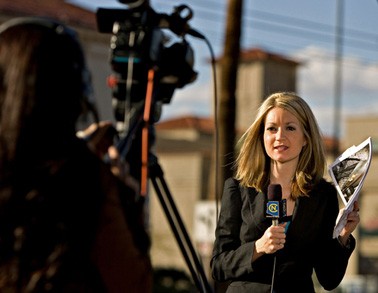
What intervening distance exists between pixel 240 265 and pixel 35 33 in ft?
5.85

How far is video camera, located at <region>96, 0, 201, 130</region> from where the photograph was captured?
4.54 m

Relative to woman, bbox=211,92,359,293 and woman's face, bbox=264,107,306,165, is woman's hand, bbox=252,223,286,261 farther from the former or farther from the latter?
woman's face, bbox=264,107,306,165

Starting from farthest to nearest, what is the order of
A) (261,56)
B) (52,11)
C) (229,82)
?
(261,56)
(52,11)
(229,82)

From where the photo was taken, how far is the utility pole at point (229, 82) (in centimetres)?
1545

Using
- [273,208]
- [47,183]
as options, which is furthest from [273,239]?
[47,183]

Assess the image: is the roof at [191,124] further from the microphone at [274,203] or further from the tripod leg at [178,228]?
the microphone at [274,203]

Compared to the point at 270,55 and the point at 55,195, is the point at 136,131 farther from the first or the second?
the point at 270,55

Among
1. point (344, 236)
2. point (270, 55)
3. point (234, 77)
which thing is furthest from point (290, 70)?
point (344, 236)

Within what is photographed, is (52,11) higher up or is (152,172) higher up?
(52,11)

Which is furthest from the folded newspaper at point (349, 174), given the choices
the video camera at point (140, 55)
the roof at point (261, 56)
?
the roof at point (261, 56)

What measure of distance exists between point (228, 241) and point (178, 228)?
0.23 meters

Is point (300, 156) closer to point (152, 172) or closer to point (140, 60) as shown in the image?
point (152, 172)

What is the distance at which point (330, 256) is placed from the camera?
4609 millimetres

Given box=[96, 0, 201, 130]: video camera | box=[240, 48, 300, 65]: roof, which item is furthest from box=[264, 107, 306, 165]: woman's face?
box=[240, 48, 300, 65]: roof
